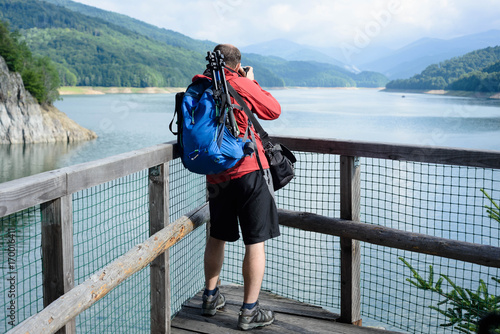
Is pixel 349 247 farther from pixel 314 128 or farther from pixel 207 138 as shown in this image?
pixel 314 128

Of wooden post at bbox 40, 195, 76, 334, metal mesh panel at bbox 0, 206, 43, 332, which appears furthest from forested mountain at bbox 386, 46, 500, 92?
wooden post at bbox 40, 195, 76, 334

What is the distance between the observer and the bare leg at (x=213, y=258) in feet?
9.97

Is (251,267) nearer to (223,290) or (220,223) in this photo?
(220,223)

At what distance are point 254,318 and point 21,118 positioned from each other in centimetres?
6721

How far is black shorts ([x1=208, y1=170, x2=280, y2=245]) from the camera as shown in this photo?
273 centimetres

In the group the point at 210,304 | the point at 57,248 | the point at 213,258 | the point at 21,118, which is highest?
the point at 21,118

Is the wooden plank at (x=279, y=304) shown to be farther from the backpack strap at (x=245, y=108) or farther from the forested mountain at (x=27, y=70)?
the forested mountain at (x=27, y=70)

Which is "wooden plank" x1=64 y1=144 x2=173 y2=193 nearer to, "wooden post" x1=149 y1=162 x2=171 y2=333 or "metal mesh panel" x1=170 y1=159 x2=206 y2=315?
"wooden post" x1=149 y1=162 x2=171 y2=333

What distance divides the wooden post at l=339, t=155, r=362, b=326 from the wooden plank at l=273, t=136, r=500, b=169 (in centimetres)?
9

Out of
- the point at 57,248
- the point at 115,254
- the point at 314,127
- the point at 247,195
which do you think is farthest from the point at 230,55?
the point at 314,127

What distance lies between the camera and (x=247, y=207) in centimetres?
275

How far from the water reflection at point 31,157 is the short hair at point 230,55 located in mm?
53022

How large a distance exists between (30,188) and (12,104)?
219 ft

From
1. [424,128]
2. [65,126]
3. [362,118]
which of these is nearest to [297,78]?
[362,118]
